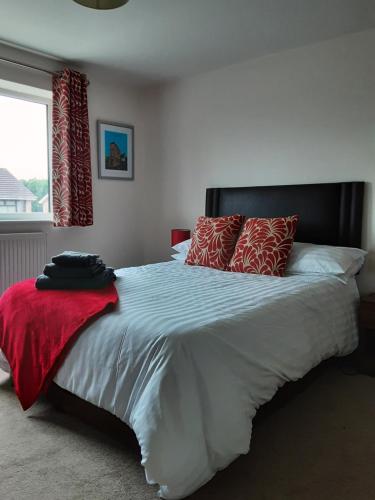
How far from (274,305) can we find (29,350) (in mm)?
1269

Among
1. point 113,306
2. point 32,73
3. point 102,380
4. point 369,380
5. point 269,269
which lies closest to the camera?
point 102,380

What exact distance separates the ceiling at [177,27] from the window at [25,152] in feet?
1.69

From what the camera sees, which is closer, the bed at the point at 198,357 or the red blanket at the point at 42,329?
the bed at the point at 198,357

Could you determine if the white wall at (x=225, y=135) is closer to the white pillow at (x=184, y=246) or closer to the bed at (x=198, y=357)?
the white pillow at (x=184, y=246)

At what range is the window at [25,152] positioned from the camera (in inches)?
143

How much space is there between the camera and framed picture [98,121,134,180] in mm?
4129

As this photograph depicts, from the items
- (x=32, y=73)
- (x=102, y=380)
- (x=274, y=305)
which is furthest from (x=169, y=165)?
(x=102, y=380)

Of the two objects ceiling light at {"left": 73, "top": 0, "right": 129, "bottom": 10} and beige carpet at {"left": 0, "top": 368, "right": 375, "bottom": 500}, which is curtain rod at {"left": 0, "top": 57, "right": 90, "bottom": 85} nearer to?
ceiling light at {"left": 73, "top": 0, "right": 129, "bottom": 10}

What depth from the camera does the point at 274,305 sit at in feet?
6.82

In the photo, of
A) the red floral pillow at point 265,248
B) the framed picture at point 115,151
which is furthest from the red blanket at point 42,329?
the framed picture at point 115,151

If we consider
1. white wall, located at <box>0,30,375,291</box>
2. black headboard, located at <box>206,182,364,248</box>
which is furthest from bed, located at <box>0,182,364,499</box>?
white wall, located at <box>0,30,375,291</box>

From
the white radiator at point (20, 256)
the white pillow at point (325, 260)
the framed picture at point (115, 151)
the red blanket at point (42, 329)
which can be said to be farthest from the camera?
the framed picture at point (115, 151)

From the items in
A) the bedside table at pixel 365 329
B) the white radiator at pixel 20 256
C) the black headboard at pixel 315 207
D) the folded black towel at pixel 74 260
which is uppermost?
the black headboard at pixel 315 207

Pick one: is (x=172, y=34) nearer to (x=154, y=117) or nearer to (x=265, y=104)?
(x=265, y=104)
